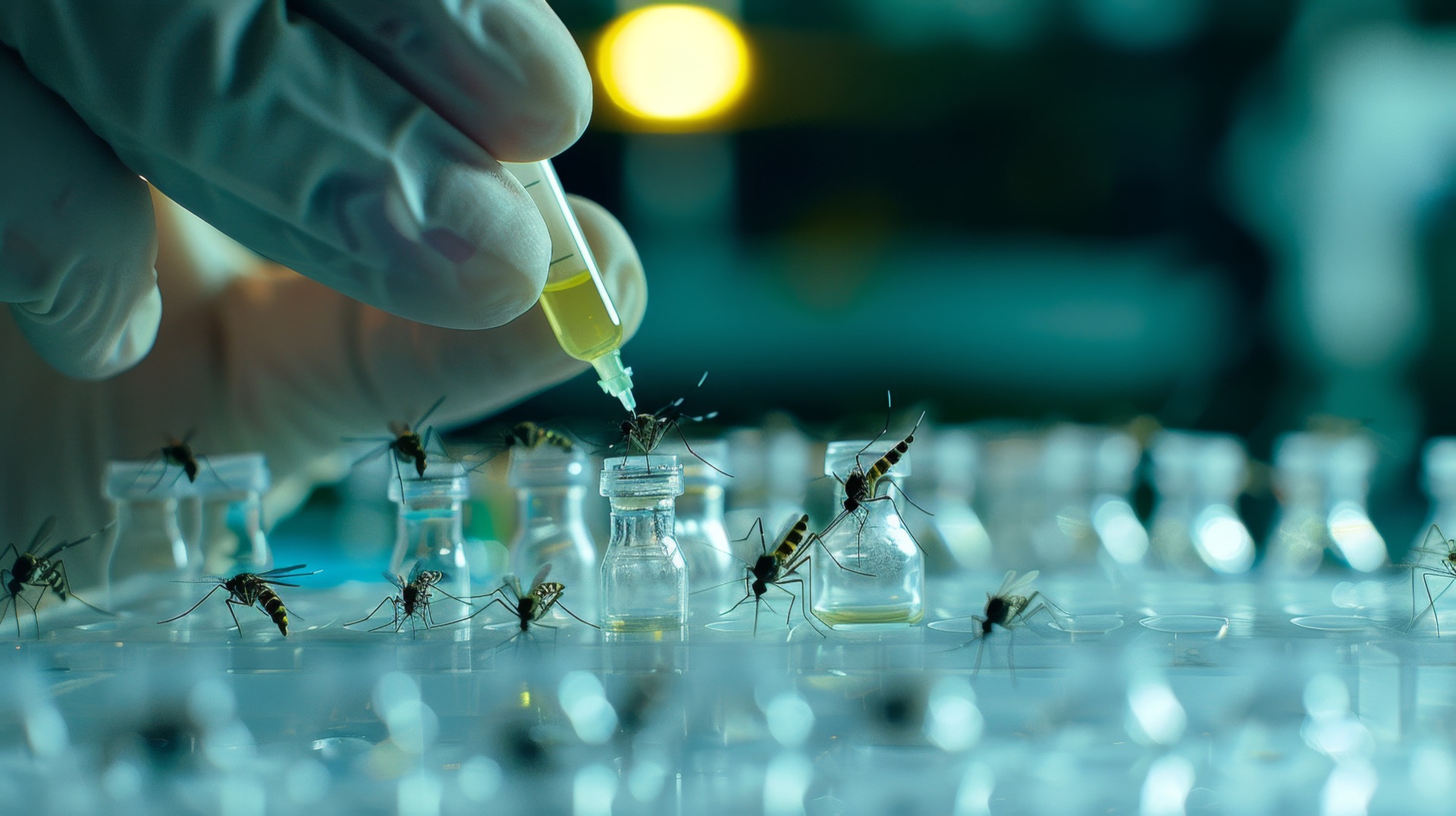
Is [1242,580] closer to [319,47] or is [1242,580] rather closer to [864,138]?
[319,47]

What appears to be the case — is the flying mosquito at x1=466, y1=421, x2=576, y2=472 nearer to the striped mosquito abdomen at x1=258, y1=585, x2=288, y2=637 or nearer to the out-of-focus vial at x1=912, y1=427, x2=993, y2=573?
the striped mosquito abdomen at x1=258, y1=585, x2=288, y2=637

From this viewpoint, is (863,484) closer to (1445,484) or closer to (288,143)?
(288,143)

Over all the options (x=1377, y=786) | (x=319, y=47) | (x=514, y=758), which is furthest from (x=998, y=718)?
(x=319, y=47)

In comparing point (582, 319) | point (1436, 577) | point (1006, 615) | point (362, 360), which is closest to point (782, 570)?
point (1006, 615)

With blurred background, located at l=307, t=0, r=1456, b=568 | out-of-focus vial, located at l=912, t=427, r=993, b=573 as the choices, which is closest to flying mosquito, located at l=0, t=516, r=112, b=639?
out-of-focus vial, located at l=912, t=427, r=993, b=573

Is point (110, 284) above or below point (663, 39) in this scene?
below

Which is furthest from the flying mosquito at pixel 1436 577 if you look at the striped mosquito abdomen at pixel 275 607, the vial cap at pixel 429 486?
the striped mosquito abdomen at pixel 275 607
